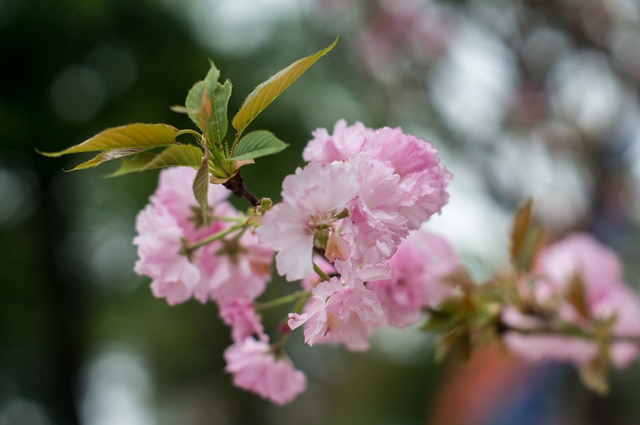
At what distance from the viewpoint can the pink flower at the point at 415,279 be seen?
48cm

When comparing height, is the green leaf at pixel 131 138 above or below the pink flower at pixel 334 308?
above

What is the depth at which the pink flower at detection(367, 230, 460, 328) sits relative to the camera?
1.58 ft

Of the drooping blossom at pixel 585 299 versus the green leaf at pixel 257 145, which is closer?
the green leaf at pixel 257 145

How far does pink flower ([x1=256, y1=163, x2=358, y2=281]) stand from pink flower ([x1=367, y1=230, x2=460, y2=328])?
0.12m

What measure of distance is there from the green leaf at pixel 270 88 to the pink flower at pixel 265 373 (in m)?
0.23

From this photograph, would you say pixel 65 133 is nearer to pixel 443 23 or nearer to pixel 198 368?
pixel 443 23

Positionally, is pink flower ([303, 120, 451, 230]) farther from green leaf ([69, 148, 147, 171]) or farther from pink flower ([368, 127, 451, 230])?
green leaf ([69, 148, 147, 171])

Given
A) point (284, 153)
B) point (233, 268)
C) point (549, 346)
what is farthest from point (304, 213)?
point (284, 153)

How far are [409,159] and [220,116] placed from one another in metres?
0.12

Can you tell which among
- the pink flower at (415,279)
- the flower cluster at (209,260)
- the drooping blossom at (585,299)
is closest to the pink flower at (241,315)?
the flower cluster at (209,260)

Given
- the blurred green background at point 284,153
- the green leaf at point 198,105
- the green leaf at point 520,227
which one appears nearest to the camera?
the green leaf at point 198,105

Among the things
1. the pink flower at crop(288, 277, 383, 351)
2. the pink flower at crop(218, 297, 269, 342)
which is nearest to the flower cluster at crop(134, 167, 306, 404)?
the pink flower at crop(218, 297, 269, 342)

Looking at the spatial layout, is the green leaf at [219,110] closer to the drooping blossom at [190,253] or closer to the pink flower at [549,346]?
A: the drooping blossom at [190,253]

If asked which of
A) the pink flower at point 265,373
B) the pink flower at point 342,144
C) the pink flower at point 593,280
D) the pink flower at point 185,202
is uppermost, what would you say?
the pink flower at point 593,280
